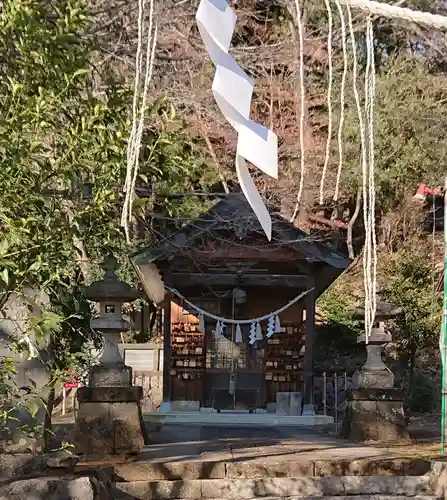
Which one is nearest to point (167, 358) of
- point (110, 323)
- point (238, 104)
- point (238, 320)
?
point (238, 320)

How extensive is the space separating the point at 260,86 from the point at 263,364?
17.8 feet

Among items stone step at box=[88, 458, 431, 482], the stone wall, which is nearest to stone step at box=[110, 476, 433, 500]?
stone step at box=[88, 458, 431, 482]

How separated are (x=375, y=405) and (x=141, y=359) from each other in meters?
8.69

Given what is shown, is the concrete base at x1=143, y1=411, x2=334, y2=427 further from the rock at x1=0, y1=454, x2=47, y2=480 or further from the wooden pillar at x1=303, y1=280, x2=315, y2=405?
the rock at x1=0, y1=454, x2=47, y2=480

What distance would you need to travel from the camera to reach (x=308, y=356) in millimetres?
13008

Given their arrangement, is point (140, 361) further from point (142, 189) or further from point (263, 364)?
point (142, 189)

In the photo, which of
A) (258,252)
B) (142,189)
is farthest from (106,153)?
(258,252)

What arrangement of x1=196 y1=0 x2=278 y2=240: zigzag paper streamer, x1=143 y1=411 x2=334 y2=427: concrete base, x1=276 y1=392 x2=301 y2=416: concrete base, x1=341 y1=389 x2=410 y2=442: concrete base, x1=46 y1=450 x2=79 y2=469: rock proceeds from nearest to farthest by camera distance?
x1=196 y1=0 x2=278 y2=240: zigzag paper streamer
x1=46 y1=450 x2=79 y2=469: rock
x1=341 y1=389 x2=410 y2=442: concrete base
x1=143 y1=411 x2=334 y2=427: concrete base
x1=276 y1=392 x2=301 y2=416: concrete base

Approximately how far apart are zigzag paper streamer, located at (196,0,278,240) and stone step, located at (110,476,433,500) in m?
5.25

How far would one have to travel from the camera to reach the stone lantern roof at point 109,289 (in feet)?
28.9

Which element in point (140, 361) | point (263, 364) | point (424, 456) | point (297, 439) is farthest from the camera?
point (140, 361)

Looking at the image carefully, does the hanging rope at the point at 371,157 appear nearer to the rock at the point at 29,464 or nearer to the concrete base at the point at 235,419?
the rock at the point at 29,464

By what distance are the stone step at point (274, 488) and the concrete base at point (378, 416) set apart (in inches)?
88.6

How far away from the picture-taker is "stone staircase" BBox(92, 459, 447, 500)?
6703 millimetres
